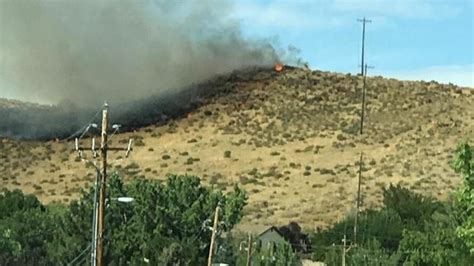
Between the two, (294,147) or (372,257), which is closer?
(372,257)

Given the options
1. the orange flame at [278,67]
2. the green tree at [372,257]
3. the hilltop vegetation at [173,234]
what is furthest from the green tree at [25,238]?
the orange flame at [278,67]

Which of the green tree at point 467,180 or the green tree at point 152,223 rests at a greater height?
the green tree at point 467,180

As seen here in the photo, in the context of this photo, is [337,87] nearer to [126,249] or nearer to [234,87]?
Result: [234,87]

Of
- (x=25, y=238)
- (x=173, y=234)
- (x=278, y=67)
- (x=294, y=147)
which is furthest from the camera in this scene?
(x=278, y=67)

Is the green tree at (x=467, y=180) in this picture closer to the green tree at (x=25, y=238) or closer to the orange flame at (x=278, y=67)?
the green tree at (x=25, y=238)

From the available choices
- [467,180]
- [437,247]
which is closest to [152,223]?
[437,247]

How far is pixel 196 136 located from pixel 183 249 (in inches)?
1854

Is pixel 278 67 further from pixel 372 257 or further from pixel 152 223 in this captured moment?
pixel 372 257

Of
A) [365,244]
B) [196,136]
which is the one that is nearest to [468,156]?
[365,244]

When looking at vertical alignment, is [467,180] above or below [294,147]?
below

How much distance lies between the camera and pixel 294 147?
98000 mm

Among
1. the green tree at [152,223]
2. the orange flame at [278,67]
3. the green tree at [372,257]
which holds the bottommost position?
the green tree at [372,257]

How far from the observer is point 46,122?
11262 centimetres

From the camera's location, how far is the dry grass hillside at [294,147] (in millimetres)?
82625
